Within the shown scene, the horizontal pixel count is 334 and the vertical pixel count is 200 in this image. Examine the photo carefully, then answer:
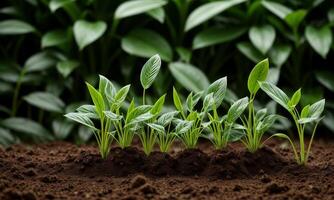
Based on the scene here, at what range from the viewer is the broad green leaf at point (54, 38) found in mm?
3152

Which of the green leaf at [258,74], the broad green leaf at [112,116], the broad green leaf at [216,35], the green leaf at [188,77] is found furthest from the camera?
the broad green leaf at [216,35]

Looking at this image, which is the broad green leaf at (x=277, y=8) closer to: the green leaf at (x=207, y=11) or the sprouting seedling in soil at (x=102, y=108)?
the green leaf at (x=207, y=11)

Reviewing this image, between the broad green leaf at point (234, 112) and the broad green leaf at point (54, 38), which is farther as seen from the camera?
the broad green leaf at point (54, 38)

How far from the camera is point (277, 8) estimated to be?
311 centimetres

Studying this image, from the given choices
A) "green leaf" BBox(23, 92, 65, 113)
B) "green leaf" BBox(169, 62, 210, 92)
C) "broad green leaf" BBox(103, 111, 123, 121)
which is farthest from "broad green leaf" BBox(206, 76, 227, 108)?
"green leaf" BBox(23, 92, 65, 113)

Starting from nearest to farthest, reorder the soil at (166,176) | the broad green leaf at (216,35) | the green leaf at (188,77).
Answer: the soil at (166,176) < the green leaf at (188,77) < the broad green leaf at (216,35)

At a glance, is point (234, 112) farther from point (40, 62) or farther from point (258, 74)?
point (40, 62)

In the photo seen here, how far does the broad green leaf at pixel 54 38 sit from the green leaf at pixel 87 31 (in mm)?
187

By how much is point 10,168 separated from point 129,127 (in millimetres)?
349

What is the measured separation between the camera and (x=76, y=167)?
5.63ft

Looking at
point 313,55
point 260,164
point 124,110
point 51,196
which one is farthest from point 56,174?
point 313,55

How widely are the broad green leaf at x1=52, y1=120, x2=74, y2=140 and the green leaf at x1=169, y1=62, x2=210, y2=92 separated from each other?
612 mm

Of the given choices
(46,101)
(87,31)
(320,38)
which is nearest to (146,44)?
(87,31)

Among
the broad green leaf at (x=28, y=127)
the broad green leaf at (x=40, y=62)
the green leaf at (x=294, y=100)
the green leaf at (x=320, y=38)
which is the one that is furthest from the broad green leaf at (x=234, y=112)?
the broad green leaf at (x=40, y=62)
